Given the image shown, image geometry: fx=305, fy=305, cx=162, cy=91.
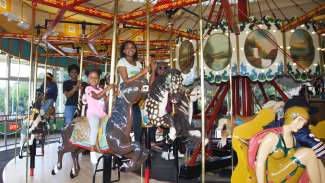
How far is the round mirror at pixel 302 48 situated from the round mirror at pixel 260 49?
35 cm

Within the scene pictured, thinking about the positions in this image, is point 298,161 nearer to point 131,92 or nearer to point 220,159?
point 131,92

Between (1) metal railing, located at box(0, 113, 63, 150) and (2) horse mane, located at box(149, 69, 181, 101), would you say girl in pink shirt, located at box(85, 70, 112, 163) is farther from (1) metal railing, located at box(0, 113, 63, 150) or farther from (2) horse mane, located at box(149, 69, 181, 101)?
(1) metal railing, located at box(0, 113, 63, 150)

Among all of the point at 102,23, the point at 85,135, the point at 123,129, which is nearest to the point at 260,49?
the point at 123,129

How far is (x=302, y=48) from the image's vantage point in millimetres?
5230

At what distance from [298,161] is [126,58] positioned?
6.46 ft

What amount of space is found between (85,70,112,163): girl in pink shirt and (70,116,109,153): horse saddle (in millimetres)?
91

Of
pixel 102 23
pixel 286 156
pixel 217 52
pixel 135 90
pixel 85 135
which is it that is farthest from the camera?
pixel 102 23

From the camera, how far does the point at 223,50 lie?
202 inches

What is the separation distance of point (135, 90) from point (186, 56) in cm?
315

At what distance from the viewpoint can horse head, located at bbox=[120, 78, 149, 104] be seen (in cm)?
292

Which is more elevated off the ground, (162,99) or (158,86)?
(158,86)

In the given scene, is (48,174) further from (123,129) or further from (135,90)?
(135,90)

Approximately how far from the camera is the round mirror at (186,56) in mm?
5844

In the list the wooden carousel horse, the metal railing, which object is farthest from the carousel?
the metal railing
